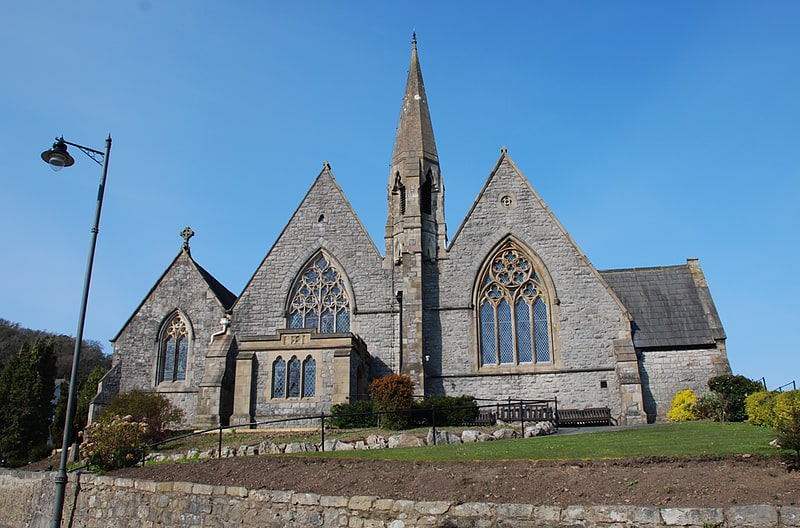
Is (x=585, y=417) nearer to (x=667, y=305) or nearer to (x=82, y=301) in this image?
(x=667, y=305)

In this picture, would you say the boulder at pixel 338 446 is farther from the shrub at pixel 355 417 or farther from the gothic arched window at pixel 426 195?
the gothic arched window at pixel 426 195

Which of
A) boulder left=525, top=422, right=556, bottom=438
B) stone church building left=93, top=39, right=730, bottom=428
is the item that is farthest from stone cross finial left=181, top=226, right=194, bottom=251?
boulder left=525, top=422, right=556, bottom=438

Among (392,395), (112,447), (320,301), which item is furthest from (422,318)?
A: (112,447)

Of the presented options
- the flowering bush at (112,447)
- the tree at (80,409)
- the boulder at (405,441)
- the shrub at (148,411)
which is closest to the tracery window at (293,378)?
the shrub at (148,411)

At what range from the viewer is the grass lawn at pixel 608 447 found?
13164 mm

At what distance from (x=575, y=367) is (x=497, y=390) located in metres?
2.99

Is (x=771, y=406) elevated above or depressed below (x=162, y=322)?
below

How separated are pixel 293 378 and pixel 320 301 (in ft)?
15.0

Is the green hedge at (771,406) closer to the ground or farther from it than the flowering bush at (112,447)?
farther from it

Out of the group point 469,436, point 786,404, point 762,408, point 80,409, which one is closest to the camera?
point 786,404

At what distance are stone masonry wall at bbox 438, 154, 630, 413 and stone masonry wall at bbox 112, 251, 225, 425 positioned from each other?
384 inches

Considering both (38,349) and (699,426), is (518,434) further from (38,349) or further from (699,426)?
(38,349)

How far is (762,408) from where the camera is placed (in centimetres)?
1772

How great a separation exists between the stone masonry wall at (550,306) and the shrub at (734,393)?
3.72 meters
